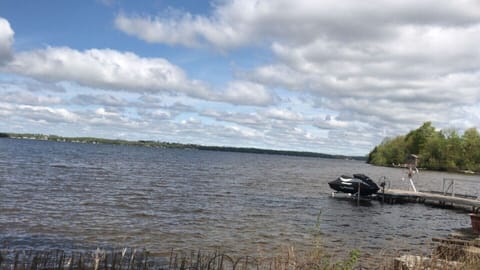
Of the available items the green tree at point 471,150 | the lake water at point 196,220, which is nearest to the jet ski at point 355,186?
the lake water at point 196,220

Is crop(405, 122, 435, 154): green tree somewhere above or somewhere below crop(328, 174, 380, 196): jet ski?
above

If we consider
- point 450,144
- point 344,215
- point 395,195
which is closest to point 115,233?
point 344,215

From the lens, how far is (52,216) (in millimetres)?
23188

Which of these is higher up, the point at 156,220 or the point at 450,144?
the point at 450,144

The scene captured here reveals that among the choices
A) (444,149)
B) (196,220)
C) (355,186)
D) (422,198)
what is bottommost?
(196,220)

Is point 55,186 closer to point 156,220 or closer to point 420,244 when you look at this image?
point 156,220

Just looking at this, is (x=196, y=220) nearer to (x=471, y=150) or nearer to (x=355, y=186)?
(x=355, y=186)

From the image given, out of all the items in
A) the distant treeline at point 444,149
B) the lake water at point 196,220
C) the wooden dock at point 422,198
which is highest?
the distant treeline at point 444,149

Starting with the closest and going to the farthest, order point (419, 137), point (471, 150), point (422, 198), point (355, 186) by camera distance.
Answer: point (422, 198) < point (355, 186) < point (471, 150) < point (419, 137)

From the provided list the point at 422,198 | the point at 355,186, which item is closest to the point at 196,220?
the point at 355,186

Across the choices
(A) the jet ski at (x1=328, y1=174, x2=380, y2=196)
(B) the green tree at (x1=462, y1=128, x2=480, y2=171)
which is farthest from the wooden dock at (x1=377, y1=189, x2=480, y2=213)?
(B) the green tree at (x1=462, y1=128, x2=480, y2=171)

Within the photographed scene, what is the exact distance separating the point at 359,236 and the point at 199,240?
9.59 meters

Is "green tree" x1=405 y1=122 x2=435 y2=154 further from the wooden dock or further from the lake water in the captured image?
the lake water

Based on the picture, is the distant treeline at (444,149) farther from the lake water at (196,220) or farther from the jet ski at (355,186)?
the lake water at (196,220)
